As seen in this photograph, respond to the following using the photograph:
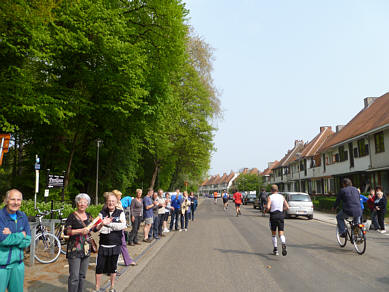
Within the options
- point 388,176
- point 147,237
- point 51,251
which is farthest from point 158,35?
point 388,176

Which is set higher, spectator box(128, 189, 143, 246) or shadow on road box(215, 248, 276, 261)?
spectator box(128, 189, 143, 246)

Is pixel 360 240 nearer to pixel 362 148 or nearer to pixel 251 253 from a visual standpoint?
pixel 251 253

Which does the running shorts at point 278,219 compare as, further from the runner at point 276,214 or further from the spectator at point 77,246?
the spectator at point 77,246

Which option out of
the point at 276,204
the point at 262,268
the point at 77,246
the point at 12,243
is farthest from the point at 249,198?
the point at 12,243

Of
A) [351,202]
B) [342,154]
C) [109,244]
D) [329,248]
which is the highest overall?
[342,154]

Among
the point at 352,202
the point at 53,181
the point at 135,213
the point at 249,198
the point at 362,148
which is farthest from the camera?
the point at 249,198

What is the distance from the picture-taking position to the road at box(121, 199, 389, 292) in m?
5.59

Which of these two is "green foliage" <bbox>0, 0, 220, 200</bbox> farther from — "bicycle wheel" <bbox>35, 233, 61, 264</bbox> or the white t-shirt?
the white t-shirt

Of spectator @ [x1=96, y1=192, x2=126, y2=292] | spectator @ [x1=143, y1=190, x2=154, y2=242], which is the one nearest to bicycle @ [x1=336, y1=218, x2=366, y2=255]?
spectator @ [x1=143, y1=190, x2=154, y2=242]

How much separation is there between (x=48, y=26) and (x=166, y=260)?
1109cm

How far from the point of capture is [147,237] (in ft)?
35.9

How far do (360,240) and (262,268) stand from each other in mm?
3241

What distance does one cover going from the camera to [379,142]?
25219mm

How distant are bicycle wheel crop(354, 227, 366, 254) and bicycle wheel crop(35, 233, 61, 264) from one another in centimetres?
766
